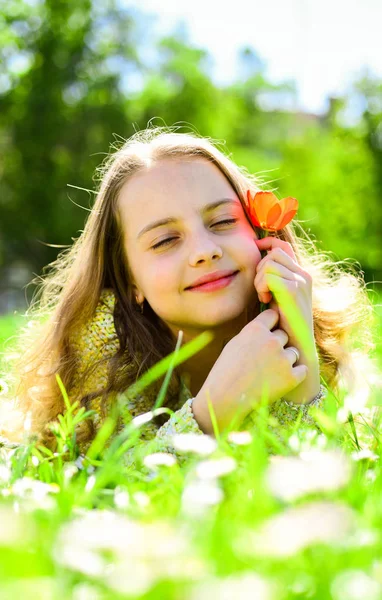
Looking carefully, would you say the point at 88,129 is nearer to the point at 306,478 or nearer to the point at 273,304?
the point at 273,304

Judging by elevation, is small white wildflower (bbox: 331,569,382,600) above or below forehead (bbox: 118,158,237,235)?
below

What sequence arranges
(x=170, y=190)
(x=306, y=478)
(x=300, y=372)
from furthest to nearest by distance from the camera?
(x=170, y=190) → (x=300, y=372) → (x=306, y=478)

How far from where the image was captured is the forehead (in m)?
2.58

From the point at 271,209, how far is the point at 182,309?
474 mm

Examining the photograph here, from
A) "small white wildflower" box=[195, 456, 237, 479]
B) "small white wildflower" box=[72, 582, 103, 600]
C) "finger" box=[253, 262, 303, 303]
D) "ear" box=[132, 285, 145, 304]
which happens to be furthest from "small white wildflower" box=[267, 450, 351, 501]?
"ear" box=[132, 285, 145, 304]

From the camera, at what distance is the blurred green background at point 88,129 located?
22.3 m

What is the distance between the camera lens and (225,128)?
26.5m

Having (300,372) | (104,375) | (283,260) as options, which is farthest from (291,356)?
(104,375)

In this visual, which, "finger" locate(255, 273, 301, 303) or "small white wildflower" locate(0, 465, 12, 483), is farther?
"finger" locate(255, 273, 301, 303)

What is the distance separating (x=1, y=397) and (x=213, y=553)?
2.68m

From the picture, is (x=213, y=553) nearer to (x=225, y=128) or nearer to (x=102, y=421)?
(x=102, y=421)

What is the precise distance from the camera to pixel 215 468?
1.10 meters

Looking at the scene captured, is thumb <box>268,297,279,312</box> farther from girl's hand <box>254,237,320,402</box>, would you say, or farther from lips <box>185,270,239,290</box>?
lips <box>185,270,239,290</box>

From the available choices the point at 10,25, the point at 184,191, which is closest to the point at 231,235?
the point at 184,191
